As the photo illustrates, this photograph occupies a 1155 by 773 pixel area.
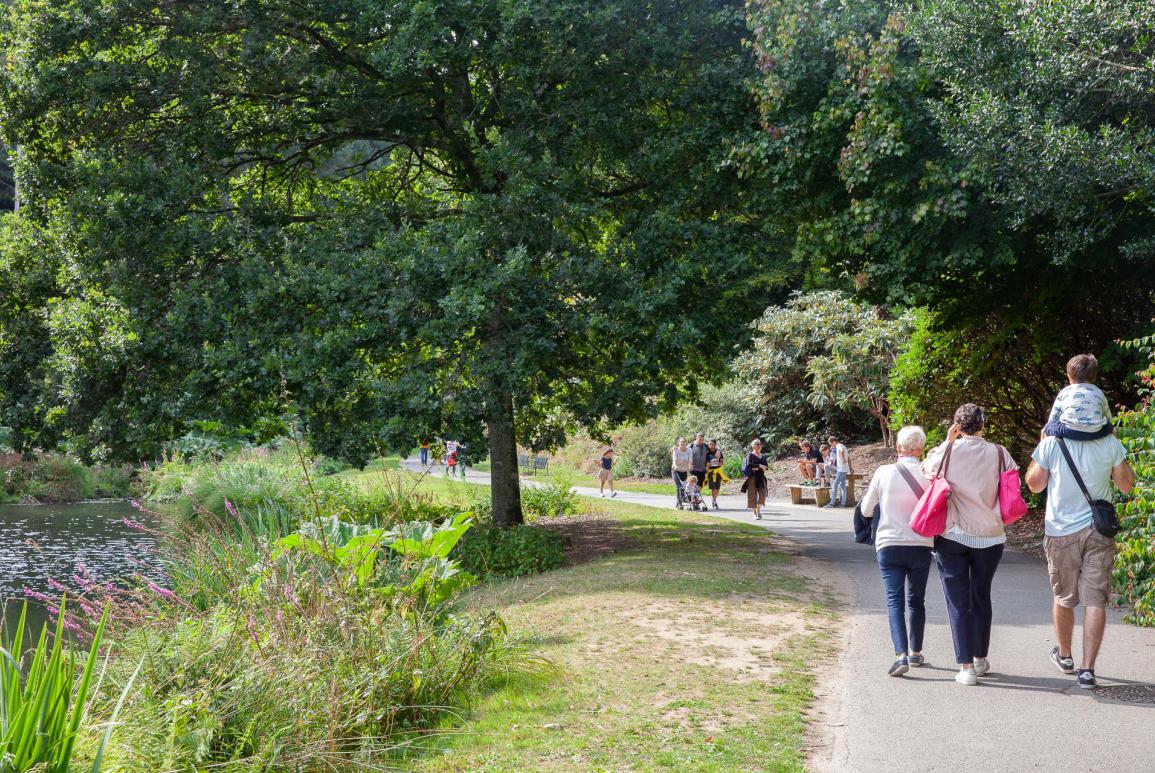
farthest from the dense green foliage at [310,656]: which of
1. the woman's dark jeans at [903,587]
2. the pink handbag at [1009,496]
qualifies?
the pink handbag at [1009,496]

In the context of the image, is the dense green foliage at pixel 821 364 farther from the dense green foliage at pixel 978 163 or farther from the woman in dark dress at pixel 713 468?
the dense green foliage at pixel 978 163

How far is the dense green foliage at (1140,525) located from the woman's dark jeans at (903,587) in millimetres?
2025

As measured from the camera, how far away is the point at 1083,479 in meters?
6.41

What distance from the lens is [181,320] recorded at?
13.3 metres

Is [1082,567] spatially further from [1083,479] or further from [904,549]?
[904,549]

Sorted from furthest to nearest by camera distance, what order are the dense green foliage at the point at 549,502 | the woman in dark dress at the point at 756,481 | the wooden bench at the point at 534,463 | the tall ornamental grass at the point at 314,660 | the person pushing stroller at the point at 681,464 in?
1. the wooden bench at the point at 534,463
2. the person pushing stroller at the point at 681,464
3. the dense green foliage at the point at 549,502
4. the woman in dark dress at the point at 756,481
5. the tall ornamental grass at the point at 314,660

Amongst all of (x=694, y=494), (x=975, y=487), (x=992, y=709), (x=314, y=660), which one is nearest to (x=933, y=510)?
(x=975, y=487)

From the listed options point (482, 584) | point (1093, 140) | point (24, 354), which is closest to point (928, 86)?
point (1093, 140)

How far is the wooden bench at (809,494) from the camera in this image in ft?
78.7

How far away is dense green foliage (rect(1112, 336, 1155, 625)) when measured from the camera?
774 cm

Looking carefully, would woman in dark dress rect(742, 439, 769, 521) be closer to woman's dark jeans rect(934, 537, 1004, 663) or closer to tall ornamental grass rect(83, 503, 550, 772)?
tall ornamental grass rect(83, 503, 550, 772)

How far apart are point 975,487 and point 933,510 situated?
1.09ft

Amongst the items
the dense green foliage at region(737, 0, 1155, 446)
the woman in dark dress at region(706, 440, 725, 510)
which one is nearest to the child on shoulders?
the dense green foliage at region(737, 0, 1155, 446)

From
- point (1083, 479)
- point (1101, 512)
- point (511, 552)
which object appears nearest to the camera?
point (1101, 512)
